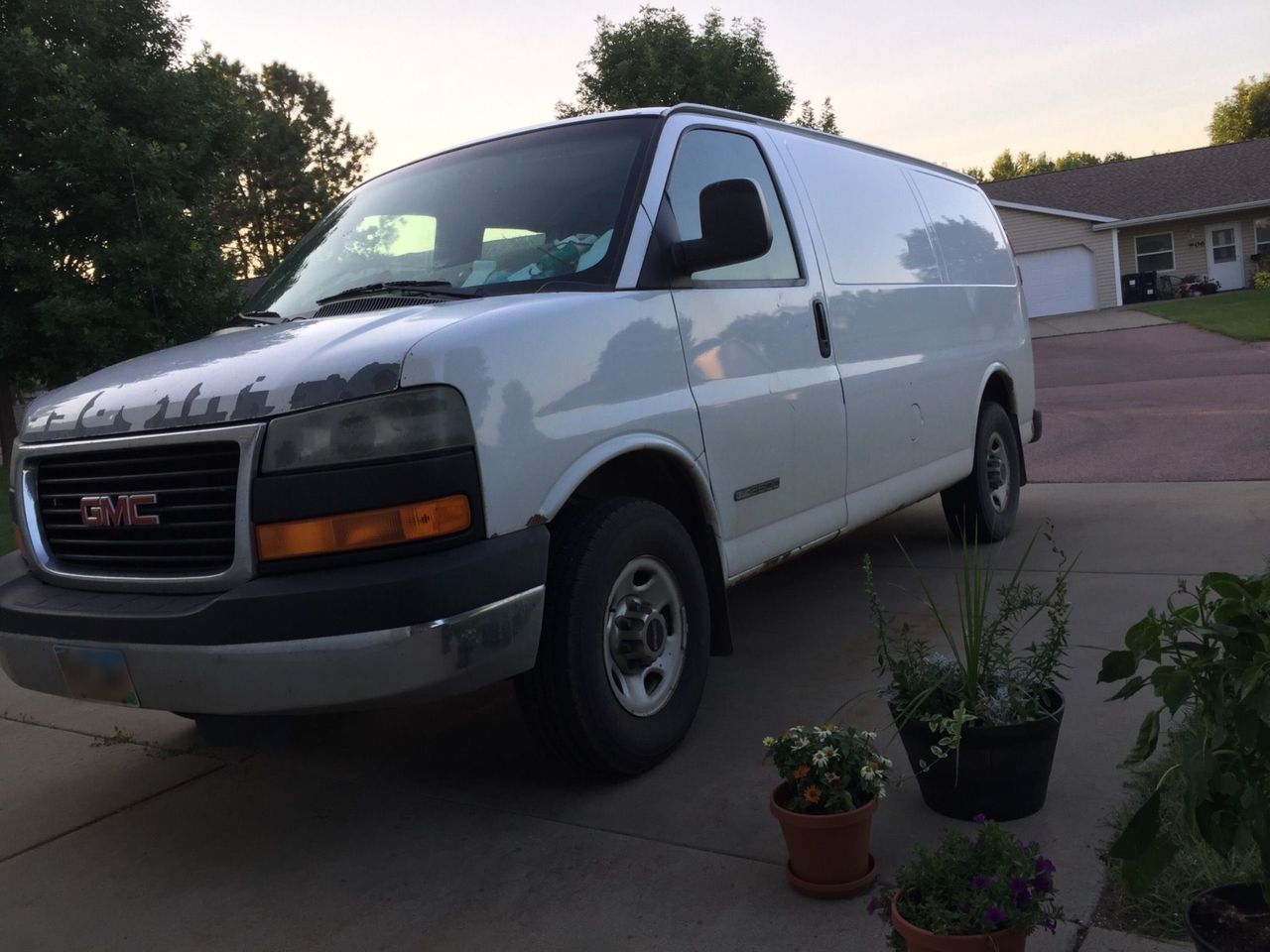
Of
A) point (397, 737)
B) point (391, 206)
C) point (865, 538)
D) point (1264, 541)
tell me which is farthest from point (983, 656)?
point (865, 538)

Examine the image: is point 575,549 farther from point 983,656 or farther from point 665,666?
point 983,656

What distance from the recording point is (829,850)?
2.79 m

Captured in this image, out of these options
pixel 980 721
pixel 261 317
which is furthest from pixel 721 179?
pixel 980 721

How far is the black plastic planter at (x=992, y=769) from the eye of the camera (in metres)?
3.03

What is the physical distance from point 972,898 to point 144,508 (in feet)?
7.64

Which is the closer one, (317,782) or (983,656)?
(983,656)

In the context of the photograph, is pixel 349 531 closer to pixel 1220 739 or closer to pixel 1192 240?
pixel 1220 739

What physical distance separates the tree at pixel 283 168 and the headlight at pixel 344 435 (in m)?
43.7

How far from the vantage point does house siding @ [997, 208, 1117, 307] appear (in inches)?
1395

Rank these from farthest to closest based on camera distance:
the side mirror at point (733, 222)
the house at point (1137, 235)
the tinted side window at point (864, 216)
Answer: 1. the house at point (1137, 235)
2. the tinted side window at point (864, 216)
3. the side mirror at point (733, 222)

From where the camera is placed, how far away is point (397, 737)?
4.31 metres

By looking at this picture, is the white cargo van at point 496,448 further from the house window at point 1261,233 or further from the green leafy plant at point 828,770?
the house window at point 1261,233

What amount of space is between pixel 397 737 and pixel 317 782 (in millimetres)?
432

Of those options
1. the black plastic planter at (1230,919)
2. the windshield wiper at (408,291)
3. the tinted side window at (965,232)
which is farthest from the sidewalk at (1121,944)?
the tinted side window at (965,232)
